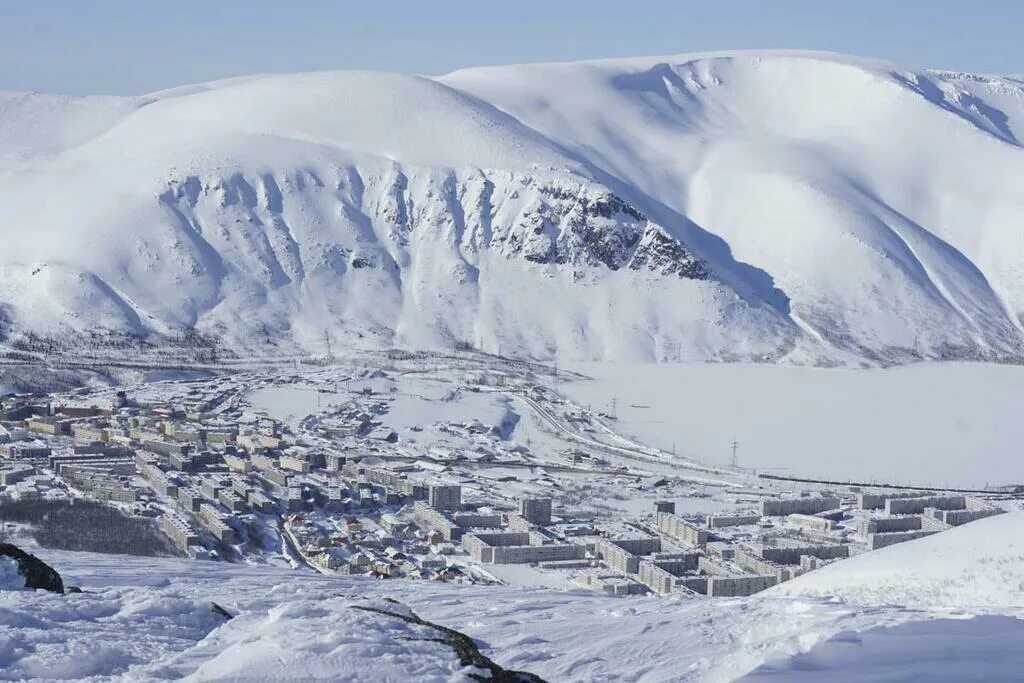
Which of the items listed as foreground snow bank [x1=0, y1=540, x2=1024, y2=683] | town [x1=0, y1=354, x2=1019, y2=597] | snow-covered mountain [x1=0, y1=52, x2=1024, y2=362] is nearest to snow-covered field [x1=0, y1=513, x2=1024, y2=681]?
foreground snow bank [x1=0, y1=540, x2=1024, y2=683]

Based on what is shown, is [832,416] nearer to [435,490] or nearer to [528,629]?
[435,490]

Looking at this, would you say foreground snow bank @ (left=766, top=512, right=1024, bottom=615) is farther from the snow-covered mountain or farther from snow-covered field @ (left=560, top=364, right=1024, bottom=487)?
the snow-covered mountain

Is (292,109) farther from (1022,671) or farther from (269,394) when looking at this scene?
(1022,671)

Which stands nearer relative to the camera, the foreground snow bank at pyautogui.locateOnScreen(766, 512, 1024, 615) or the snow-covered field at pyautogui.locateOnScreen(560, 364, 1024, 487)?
the foreground snow bank at pyautogui.locateOnScreen(766, 512, 1024, 615)

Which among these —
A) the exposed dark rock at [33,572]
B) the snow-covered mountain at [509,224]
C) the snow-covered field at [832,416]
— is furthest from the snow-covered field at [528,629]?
the snow-covered mountain at [509,224]

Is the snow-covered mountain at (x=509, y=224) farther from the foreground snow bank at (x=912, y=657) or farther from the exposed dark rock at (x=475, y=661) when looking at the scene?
the exposed dark rock at (x=475, y=661)

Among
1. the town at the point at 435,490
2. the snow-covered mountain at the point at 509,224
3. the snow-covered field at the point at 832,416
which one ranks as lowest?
the town at the point at 435,490

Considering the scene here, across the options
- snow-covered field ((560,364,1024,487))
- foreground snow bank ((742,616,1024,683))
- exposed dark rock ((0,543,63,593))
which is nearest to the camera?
foreground snow bank ((742,616,1024,683))
